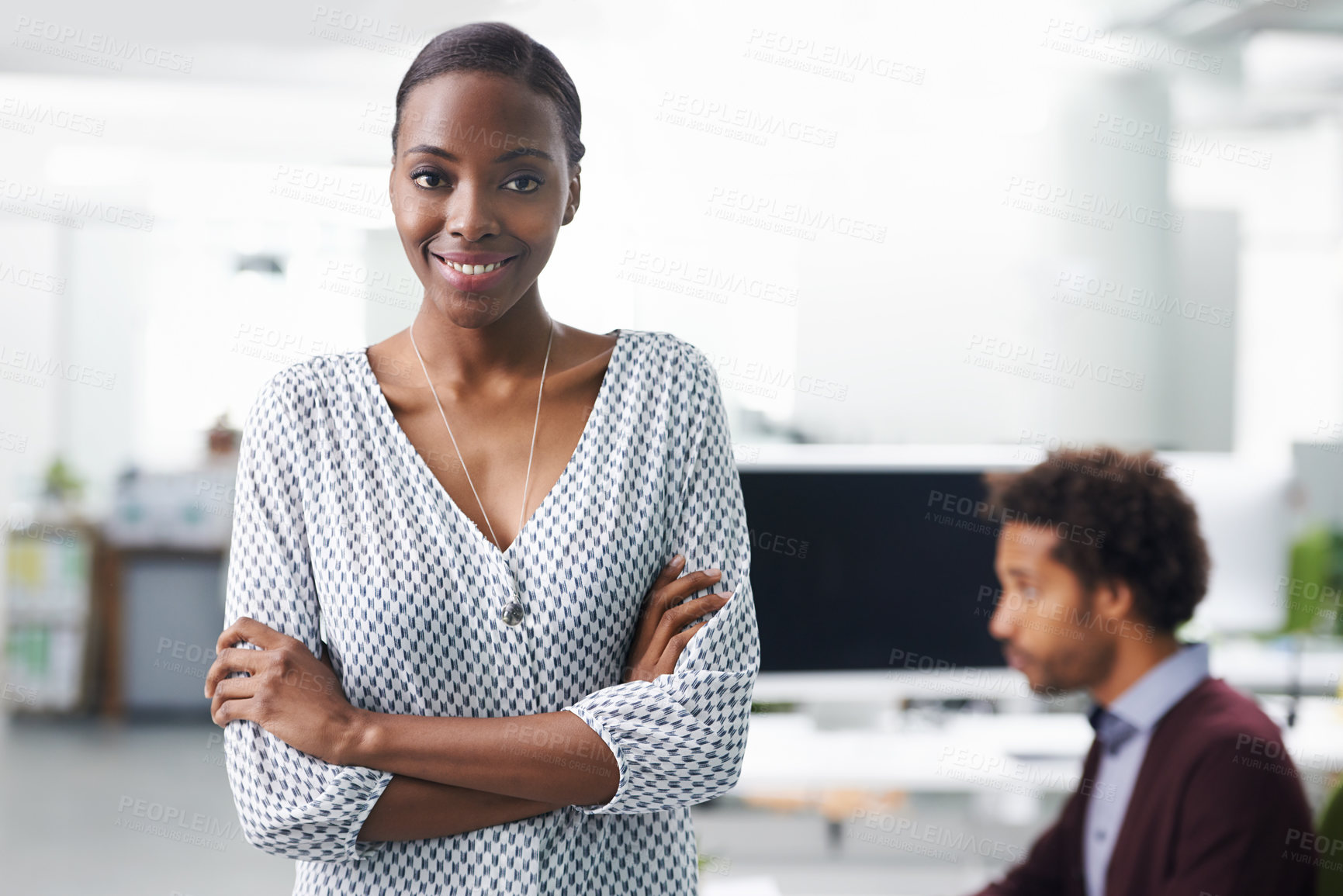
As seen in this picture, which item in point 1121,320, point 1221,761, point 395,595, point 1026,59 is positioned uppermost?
point 1026,59

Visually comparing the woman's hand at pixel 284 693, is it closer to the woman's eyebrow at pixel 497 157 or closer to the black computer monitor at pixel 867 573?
the woman's eyebrow at pixel 497 157

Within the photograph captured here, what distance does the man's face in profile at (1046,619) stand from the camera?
4.95 feet

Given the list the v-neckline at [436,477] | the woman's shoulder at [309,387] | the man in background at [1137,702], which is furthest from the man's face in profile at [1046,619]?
the woman's shoulder at [309,387]

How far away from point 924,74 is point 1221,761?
3.74 m

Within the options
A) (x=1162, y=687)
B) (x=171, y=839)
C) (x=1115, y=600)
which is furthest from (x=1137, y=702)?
(x=171, y=839)

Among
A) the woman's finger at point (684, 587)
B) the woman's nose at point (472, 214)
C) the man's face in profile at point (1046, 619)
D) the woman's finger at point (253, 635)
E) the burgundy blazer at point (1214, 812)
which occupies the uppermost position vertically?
the woman's nose at point (472, 214)

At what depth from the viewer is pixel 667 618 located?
3.34 feet

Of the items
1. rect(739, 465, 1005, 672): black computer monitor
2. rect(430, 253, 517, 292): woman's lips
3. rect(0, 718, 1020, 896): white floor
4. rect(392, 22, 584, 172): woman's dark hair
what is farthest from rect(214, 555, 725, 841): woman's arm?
rect(739, 465, 1005, 672): black computer monitor

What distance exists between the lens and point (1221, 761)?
1.33m

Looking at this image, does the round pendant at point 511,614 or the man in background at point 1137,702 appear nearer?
the round pendant at point 511,614

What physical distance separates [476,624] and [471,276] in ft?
1.03

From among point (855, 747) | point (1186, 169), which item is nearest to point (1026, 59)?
point (1186, 169)

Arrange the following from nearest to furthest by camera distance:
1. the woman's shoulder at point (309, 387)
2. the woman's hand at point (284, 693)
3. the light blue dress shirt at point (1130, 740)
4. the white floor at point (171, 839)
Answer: the woman's hand at point (284, 693) < the woman's shoulder at point (309, 387) < the light blue dress shirt at point (1130, 740) < the white floor at point (171, 839)

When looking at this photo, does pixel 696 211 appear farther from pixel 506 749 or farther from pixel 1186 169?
pixel 506 749
